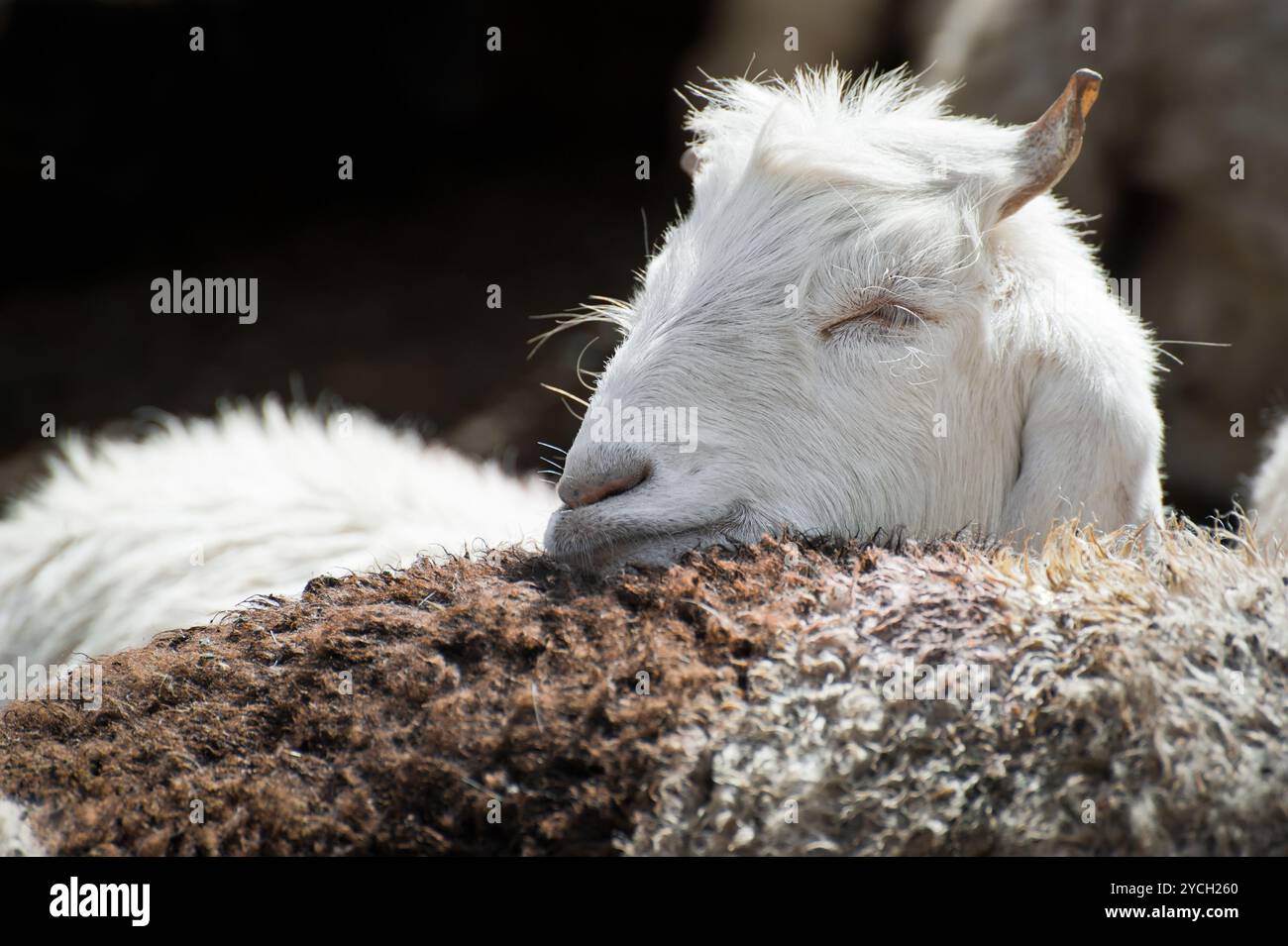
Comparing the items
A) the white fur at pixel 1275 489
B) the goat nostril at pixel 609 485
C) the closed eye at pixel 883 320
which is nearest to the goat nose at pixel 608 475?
the goat nostril at pixel 609 485

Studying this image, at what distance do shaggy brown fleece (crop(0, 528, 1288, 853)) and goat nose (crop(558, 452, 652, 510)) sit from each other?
14.2 inches

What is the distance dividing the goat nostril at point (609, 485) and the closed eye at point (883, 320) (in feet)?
2.23

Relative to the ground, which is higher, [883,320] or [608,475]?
[883,320]

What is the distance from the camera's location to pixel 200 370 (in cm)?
946

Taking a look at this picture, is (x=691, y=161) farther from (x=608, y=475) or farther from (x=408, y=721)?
(x=408, y=721)

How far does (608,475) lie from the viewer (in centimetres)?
285

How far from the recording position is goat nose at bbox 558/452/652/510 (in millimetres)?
2850

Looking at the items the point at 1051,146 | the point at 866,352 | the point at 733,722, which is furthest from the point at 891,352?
the point at 733,722

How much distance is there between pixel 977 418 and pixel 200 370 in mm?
7493

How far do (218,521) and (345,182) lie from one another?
7.70 m

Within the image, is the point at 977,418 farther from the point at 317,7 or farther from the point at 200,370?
the point at 317,7
